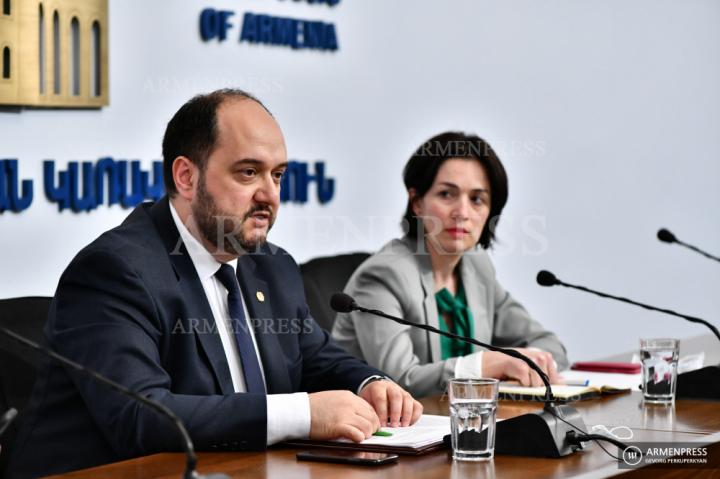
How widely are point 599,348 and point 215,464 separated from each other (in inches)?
177

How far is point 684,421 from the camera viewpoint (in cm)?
245

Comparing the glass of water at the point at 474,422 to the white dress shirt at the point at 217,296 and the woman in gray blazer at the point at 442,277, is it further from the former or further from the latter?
the woman in gray blazer at the point at 442,277

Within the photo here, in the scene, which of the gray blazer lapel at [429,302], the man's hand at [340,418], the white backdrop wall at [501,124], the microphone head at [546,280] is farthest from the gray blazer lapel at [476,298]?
the man's hand at [340,418]

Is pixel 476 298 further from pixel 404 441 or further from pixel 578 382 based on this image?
pixel 404 441

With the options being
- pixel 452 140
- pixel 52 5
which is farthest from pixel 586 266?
pixel 52 5

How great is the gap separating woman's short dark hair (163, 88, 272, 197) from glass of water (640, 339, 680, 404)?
A: 115cm

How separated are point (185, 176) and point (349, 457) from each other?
3.06ft

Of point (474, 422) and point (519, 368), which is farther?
point (519, 368)

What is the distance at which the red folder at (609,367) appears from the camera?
3.21 meters

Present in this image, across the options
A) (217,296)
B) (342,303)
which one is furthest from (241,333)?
(342,303)

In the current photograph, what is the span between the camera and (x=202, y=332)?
243 cm

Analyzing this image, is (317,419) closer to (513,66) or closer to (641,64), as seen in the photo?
(513,66)

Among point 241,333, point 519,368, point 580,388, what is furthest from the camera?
point 519,368

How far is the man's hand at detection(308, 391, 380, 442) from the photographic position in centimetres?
214
